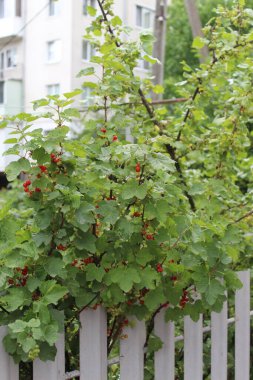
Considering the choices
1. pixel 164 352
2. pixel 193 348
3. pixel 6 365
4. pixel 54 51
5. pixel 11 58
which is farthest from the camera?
pixel 54 51

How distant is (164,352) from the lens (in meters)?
1.99

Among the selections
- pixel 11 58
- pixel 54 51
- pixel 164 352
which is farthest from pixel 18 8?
pixel 164 352

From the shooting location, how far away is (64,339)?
5.62 ft

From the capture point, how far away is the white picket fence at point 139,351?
1658 mm

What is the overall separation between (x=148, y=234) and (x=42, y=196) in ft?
0.97

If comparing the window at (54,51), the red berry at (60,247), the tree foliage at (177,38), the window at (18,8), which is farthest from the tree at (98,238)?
the tree foliage at (177,38)

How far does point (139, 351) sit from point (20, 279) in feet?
1.51

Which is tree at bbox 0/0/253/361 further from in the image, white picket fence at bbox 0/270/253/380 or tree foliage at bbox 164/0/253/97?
tree foliage at bbox 164/0/253/97

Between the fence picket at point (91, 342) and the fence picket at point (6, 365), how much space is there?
23 cm

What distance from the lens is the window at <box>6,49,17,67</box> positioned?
13.2 meters

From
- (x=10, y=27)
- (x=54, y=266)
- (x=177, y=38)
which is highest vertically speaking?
(x=177, y=38)

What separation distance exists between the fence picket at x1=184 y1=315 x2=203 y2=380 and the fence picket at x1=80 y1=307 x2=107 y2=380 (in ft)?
1.23

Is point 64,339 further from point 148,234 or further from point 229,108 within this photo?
point 229,108

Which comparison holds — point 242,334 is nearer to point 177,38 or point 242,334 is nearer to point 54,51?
point 54,51
